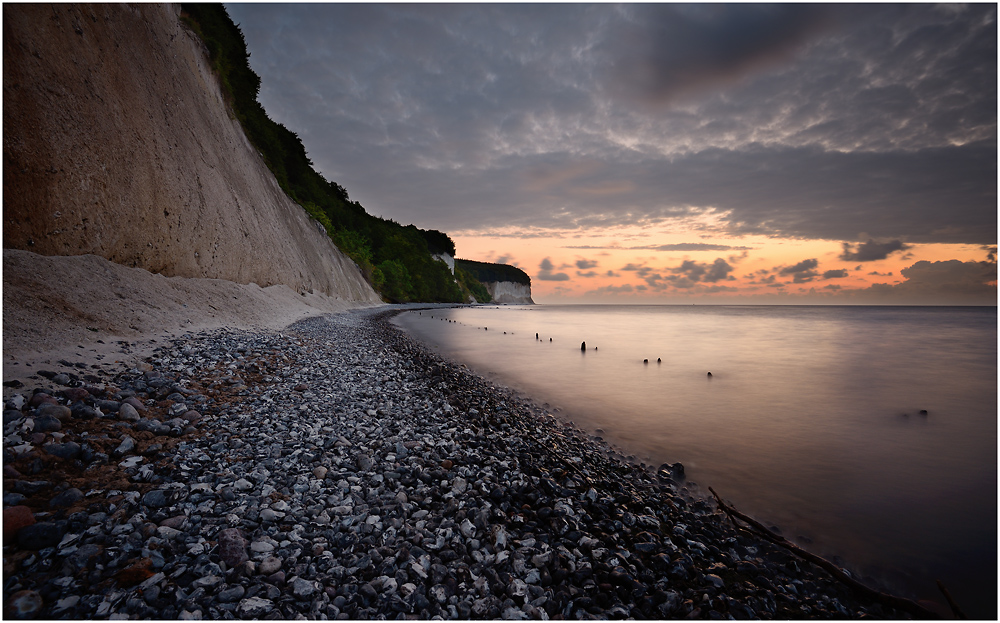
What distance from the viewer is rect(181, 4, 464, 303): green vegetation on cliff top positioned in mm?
25253

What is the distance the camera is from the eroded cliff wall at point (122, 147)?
28.4 ft

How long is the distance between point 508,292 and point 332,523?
580 ft

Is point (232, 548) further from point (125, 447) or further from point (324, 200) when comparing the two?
point (324, 200)

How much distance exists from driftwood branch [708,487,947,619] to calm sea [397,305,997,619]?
1.60 ft

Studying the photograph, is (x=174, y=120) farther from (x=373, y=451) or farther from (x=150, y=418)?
(x=373, y=451)

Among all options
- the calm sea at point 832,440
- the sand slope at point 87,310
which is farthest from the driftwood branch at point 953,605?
the sand slope at point 87,310

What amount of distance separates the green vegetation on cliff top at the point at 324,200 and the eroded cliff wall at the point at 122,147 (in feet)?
22.8

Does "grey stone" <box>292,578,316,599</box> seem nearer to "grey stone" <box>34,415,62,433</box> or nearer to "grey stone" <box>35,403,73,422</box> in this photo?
"grey stone" <box>34,415,62,433</box>

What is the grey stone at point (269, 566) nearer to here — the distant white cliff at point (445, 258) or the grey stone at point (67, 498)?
the grey stone at point (67, 498)

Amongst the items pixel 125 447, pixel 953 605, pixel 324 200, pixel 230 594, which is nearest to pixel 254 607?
pixel 230 594

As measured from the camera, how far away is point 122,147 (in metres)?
11.3

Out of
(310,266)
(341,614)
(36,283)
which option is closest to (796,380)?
(341,614)

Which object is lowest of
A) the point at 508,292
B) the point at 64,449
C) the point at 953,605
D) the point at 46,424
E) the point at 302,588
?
the point at 953,605

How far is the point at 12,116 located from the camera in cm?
826
